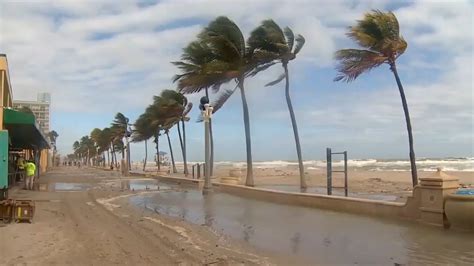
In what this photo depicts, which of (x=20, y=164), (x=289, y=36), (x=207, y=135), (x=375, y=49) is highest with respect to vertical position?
(x=289, y=36)

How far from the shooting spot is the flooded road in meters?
7.52

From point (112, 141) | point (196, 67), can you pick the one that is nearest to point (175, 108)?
point (196, 67)

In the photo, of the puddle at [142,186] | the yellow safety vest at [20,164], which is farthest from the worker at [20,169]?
the puddle at [142,186]

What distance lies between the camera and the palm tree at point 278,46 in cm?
2197

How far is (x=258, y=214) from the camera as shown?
13156 mm

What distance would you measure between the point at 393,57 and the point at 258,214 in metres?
6.84

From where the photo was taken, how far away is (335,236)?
9.36m

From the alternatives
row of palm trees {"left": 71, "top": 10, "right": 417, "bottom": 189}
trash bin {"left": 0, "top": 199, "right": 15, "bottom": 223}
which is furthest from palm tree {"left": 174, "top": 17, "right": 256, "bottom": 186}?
trash bin {"left": 0, "top": 199, "right": 15, "bottom": 223}

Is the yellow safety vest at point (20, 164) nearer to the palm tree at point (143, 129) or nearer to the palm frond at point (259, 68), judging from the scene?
the palm frond at point (259, 68)

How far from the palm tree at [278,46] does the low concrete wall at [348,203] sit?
5328 millimetres

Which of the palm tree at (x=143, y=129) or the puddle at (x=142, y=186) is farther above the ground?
the palm tree at (x=143, y=129)

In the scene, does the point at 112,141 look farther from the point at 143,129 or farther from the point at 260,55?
the point at 260,55

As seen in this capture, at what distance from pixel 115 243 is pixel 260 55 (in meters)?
15.8

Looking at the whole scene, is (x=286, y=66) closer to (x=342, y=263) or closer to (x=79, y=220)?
(x=79, y=220)
